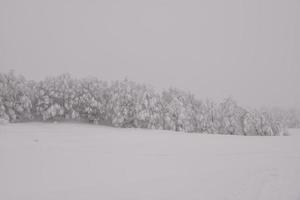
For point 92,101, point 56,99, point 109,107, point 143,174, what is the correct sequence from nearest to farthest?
point 143,174 → point 56,99 → point 92,101 → point 109,107

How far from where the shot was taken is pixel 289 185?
934 cm

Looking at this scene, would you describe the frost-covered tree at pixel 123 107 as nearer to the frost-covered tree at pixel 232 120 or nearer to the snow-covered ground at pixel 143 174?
the frost-covered tree at pixel 232 120

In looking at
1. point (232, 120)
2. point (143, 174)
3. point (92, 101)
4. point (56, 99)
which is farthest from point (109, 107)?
point (143, 174)

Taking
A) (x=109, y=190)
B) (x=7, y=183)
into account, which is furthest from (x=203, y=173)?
(x=7, y=183)

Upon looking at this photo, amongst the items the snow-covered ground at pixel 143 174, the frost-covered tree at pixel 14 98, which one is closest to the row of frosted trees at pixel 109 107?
the frost-covered tree at pixel 14 98

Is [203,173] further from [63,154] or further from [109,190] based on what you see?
[63,154]


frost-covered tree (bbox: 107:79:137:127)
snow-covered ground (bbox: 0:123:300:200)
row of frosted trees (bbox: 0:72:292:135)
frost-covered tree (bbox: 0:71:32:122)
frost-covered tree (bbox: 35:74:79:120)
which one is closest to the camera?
snow-covered ground (bbox: 0:123:300:200)

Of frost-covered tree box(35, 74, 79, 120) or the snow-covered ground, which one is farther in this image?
frost-covered tree box(35, 74, 79, 120)

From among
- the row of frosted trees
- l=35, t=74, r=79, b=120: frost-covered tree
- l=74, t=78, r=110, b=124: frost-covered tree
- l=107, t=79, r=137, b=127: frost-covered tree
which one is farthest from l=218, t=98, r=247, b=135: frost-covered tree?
l=35, t=74, r=79, b=120: frost-covered tree

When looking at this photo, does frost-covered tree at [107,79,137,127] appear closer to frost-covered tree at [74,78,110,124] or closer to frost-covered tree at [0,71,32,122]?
frost-covered tree at [74,78,110,124]

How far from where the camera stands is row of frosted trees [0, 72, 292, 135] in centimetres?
3030

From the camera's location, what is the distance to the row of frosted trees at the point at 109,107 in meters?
30.3

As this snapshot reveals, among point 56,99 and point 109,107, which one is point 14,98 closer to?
point 56,99

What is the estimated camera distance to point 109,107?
105 feet
